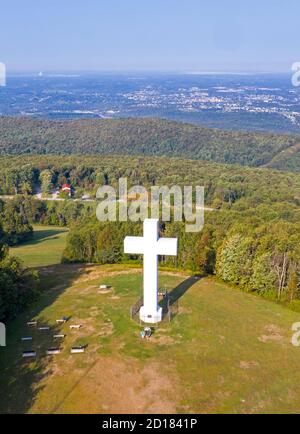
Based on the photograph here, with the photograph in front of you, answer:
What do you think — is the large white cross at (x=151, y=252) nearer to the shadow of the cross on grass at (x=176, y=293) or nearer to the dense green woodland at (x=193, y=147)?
the shadow of the cross on grass at (x=176, y=293)

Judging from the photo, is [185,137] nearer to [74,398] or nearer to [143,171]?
[143,171]

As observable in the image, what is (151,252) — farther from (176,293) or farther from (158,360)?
(176,293)

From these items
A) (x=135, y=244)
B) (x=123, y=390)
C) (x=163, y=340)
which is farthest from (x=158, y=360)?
(x=135, y=244)

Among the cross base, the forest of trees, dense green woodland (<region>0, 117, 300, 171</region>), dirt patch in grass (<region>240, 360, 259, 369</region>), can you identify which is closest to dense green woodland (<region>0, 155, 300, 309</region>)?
the forest of trees

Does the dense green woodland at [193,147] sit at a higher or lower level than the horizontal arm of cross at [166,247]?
lower

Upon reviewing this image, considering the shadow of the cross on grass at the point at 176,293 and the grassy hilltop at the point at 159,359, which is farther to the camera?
the shadow of the cross on grass at the point at 176,293

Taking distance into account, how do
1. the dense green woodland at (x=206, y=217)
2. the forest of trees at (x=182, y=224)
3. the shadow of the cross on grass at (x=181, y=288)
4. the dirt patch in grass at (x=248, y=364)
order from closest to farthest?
the dirt patch in grass at (x=248, y=364), the shadow of the cross on grass at (x=181, y=288), the forest of trees at (x=182, y=224), the dense green woodland at (x=206, y=217)

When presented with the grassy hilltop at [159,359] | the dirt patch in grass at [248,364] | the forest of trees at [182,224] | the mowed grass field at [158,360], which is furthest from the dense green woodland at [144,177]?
the dirt patch in grass at [248,364]
